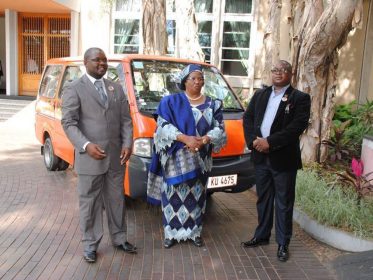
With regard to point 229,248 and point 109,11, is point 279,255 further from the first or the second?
point 109,11

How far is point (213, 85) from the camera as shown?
595 centimetres

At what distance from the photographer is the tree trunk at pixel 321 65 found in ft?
20.1

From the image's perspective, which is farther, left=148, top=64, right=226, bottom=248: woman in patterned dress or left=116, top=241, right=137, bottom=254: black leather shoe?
left=116, top=241, right=137, bottom=254: black leather shoe

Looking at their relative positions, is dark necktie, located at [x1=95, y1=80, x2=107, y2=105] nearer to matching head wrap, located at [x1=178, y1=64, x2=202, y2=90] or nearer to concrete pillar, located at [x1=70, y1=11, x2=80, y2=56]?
matching head wrap, located at [x1=178, y1=64, x2=202, y2=90]

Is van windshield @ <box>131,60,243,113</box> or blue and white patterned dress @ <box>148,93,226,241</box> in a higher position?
van windshield @ <box>131,60,243,113</box>

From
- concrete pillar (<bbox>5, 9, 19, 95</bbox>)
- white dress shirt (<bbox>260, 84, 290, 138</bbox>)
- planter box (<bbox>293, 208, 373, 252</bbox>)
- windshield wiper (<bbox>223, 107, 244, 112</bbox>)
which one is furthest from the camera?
concrete pillar (<bbox>5, 9, 19, 95</bbox>)

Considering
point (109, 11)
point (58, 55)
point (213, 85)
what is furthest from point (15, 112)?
point (213, 85)

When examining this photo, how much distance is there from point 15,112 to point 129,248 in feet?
36.4

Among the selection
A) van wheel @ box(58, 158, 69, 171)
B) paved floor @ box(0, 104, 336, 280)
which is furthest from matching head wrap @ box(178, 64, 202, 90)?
van wheel @ box(58, 158, 69, 171)

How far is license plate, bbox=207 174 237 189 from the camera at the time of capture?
193 inches

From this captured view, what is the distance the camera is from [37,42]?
15.9 m

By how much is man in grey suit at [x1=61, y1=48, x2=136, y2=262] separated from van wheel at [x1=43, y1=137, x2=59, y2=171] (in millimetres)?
3493

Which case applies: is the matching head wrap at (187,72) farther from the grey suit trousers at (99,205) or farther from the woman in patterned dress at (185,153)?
the grey suit trousers at (99,205)

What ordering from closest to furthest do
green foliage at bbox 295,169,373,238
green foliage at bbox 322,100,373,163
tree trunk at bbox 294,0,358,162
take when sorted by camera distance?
green foliage at bbox 295,169,373,238, tree trunk at bbox 294,0,358,162, green foliage at bbox 322,100,373,163
